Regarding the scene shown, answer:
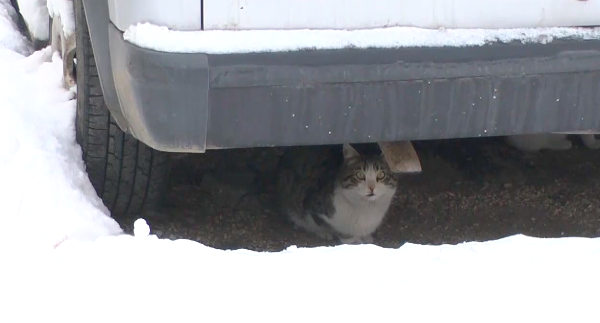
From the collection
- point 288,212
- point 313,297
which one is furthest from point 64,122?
point 313,297

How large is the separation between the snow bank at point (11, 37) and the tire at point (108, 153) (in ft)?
4.07

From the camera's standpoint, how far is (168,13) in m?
2.16

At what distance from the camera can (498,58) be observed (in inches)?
91.4

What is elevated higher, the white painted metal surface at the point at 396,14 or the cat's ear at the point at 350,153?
the white painted metal surface at the point at 396,14

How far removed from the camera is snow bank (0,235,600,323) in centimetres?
211

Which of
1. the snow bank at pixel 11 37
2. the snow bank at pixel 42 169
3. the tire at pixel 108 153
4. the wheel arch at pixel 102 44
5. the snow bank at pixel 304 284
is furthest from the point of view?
the snow bank at pixel 11 37

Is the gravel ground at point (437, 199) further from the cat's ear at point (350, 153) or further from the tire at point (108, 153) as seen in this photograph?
the cat's ear at point (350, 153)

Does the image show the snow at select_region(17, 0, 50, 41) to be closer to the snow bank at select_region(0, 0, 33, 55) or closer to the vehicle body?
the snow bank at select_region(0, 0, 33, 55)

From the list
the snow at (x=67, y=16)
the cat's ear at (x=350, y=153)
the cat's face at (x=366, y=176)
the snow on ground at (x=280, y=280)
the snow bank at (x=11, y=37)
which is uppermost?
the snow at (x=67, y=16)

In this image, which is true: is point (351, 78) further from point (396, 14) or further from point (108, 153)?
point (108, 153)

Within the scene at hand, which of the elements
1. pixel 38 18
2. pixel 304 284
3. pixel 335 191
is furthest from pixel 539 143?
pixel 38 18

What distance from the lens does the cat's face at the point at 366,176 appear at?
411cm

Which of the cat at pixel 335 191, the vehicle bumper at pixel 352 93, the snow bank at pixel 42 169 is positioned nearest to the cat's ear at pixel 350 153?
the cat at pixel 335 191

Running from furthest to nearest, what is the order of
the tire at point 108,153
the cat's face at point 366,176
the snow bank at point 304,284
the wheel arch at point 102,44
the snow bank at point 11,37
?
1. the snow bank at point 11,37
2. the cat's face at point 366,176
3. the tire at point 108,153
4. the wheel arch at point 102,44
5. the snow bank at point 304,284
